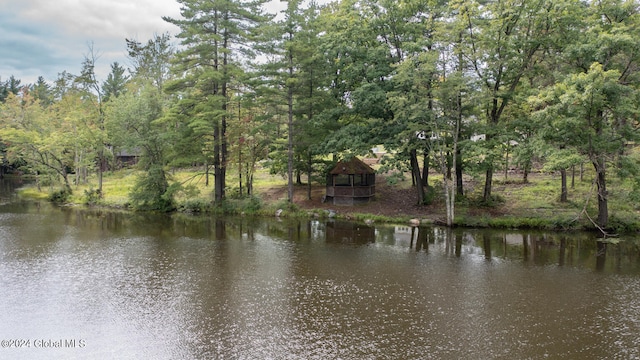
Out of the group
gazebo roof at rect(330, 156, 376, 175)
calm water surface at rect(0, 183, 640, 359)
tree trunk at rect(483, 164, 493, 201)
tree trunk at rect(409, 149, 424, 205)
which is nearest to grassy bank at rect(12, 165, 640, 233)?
tree trunk at rect(483, 164, 493, 201)

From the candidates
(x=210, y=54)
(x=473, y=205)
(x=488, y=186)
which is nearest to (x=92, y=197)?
(x=210, y=54)

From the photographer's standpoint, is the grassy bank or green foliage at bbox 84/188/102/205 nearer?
the grassy bank

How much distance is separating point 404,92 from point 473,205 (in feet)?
24.4

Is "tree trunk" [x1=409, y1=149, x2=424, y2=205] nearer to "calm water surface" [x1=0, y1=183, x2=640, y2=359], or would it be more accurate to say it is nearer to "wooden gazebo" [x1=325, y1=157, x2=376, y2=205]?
"wooden gazebo" [x1=325, y1=157, x2=376, y2=205]

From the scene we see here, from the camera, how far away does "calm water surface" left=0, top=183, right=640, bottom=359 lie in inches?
322

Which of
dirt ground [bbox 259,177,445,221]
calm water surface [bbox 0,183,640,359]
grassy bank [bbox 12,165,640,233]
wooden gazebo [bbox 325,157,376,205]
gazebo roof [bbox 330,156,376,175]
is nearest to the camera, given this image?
calm water surface [bbox 0,183,640,359]

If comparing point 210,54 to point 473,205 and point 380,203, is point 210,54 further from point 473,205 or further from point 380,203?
point 473,205

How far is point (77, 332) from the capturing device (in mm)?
8750

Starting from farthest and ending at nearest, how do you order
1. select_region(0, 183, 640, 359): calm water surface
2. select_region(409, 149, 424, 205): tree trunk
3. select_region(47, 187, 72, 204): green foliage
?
select_region(47, 187, 72, 204): green foliage, select_region(409, 149, 424, 205): tree trunk, select_region(0, 183, 640, 359): calm water surface

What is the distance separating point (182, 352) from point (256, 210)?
16823 mm

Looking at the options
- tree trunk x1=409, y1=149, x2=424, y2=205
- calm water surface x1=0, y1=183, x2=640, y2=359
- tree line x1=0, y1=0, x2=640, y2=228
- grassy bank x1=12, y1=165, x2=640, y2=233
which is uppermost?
tree line x1=0, y1=0, x2=640, y2=228

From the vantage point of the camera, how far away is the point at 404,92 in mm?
21109

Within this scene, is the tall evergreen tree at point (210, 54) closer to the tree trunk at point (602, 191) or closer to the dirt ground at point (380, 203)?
the dirt ground at point (380, 203)

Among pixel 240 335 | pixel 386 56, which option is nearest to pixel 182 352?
pixel 240 335
